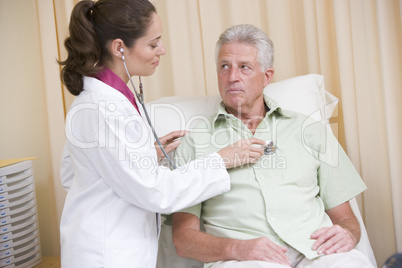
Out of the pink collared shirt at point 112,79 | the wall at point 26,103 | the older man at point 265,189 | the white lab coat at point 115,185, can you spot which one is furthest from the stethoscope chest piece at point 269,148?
the wall at point 26,103

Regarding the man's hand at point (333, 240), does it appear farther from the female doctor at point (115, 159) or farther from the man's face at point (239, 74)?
the man's face at point (239, 74)

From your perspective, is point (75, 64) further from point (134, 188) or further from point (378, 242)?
point (378, 242)

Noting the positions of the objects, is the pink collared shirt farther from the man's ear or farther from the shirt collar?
the man's ear

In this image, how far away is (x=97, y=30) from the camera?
1.48m

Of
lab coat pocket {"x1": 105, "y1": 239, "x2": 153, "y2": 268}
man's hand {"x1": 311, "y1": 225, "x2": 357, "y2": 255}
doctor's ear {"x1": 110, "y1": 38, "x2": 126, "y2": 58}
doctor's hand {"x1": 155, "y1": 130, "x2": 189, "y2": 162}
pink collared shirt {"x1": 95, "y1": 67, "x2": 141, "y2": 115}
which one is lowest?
man's hand {"x1": 311, "y1": 225, "x2": 357, "y2": 255}

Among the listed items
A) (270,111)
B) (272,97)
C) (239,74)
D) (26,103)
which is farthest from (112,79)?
(26,103)

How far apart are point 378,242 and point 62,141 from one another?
1688 millimetres

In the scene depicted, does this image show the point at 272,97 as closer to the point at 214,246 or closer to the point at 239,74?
the point at 239,74

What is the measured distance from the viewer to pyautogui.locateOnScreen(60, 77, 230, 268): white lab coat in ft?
4.38

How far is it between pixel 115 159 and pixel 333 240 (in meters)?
0.75

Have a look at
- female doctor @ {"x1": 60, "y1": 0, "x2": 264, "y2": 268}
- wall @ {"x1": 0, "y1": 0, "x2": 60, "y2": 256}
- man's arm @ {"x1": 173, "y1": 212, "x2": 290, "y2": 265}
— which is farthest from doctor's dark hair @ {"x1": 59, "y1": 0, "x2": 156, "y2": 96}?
wall @ {"x1": 0, "y1": 0, "x2": 60, "y2": 256}

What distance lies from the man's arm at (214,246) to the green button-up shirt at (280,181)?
53 millimetres

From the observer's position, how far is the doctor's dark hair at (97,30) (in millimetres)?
1437


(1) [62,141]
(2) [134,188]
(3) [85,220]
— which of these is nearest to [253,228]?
(2) [134,188]
